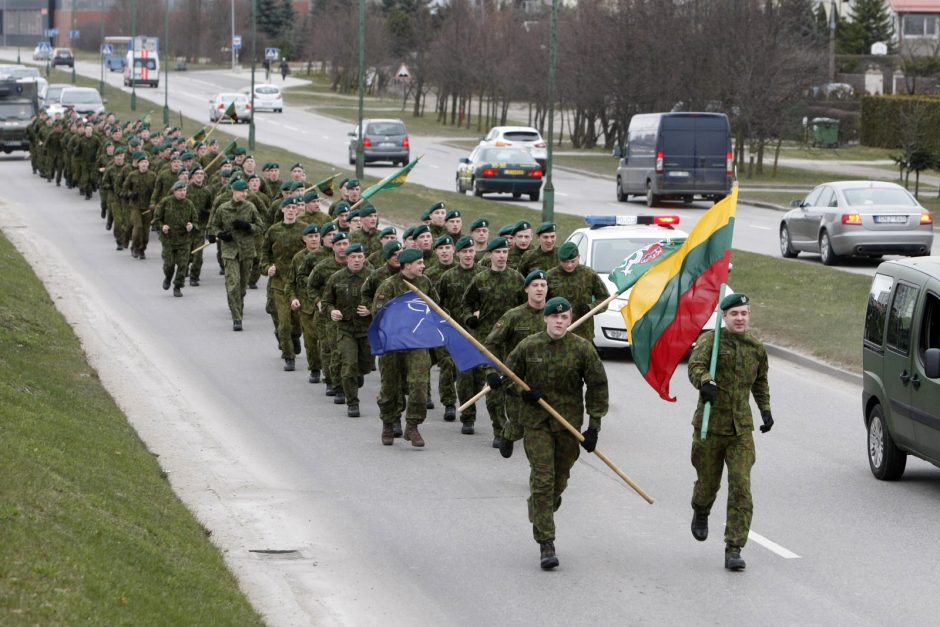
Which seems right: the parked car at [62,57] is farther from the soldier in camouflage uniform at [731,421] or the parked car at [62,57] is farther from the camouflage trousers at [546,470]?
the soldier in camouflage uniform at [731,421]


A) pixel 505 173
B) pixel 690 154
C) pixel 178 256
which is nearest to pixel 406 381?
pixel 178 256

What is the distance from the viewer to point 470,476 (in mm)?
13031

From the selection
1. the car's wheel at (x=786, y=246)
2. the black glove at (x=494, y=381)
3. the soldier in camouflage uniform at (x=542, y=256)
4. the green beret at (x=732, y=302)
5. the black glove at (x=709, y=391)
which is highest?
the green beret at (x=732, y=302)

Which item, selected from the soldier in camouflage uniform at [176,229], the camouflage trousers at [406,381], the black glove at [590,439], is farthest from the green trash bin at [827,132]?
the black glove at [590,439]

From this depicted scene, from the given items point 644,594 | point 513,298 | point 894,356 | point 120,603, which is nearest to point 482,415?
point 513,298

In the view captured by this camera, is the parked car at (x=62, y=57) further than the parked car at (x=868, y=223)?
Yes

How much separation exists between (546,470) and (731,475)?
1139 mm

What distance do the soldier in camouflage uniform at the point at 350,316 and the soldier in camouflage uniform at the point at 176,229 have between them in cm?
858

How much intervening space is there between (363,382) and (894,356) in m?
6.54

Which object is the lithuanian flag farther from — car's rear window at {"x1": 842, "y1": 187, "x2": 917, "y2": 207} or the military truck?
the military truck

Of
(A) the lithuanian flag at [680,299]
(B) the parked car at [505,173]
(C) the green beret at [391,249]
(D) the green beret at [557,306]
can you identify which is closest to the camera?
(D) the green beret at [557,306]

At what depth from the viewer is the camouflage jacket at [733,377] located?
Result: 10.3 metres

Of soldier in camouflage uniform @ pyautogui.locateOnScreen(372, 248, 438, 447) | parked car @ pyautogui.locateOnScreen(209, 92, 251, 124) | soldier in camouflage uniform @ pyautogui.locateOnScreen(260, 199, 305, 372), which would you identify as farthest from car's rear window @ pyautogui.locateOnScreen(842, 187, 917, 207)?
parked car @ pyautogui.locateOnScreen(209, 92, 251, 124)

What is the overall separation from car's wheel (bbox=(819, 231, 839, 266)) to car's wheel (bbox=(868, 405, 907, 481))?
1562 centimetres
